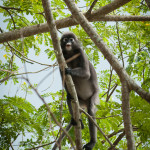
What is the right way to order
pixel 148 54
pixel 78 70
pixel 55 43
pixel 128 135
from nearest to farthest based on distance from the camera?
pixel 128 135 < pixel 55 43 < pixel 78 70 < pixel 148 54

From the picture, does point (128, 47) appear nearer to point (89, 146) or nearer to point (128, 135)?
point (89, 146)

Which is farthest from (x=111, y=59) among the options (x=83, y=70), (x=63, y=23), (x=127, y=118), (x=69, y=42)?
(x=69, y=42)

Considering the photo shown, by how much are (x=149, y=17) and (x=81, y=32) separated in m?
2.06

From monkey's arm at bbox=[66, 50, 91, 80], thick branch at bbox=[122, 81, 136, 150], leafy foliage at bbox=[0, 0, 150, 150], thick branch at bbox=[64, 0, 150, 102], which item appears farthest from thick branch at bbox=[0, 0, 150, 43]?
thick branch at bbox=[122, 81, 136, 150]

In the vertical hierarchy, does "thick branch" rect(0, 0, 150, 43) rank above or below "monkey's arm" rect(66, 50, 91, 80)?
above

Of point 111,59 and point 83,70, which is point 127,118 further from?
point 83,70

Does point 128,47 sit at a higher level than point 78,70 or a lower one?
higher

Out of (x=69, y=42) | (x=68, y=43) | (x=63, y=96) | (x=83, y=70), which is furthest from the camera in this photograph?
(x=69, y=42)

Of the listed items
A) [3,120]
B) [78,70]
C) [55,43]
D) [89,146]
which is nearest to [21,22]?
[78,70]

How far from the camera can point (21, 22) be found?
19.6ft

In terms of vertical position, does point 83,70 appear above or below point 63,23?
below

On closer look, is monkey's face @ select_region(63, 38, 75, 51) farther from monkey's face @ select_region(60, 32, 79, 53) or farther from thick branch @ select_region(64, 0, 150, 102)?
thick branch @ select_region(64, 0, 150, 102)

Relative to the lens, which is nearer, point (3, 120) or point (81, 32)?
point (3, 120)

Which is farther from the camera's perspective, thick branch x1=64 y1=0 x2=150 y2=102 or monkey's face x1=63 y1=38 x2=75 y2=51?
monkey's face x1=63 y1=38 x2=75 y2=51
